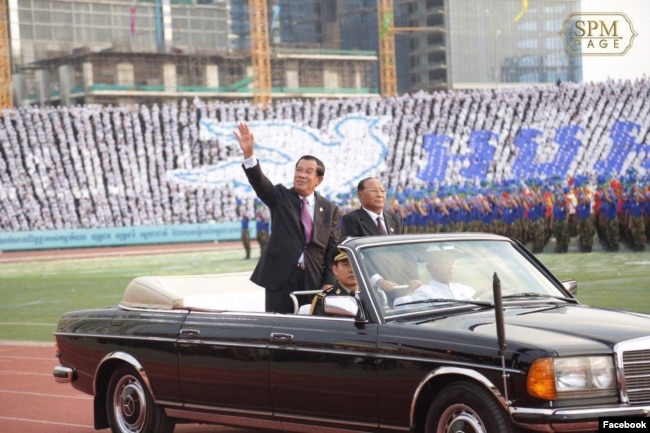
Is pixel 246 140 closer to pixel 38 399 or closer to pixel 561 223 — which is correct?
pixel 38 399

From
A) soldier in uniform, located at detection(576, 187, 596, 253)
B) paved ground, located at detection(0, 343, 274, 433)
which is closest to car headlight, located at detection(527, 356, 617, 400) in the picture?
paved ground, located at detection(0, 343, 274, 433)

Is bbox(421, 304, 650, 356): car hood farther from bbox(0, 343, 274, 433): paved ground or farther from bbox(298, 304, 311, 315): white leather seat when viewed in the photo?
bbox(0, 343, 274, 433): paved ground

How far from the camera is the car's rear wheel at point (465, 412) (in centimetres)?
618

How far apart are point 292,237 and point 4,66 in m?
88.5

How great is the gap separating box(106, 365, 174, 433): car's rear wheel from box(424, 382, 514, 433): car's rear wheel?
255 cm

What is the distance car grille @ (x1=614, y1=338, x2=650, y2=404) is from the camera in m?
6.18

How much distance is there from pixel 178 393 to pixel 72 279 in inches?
950

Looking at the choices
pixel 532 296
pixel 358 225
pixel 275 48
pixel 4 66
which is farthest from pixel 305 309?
pixel 275 48

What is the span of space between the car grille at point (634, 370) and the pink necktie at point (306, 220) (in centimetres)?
313

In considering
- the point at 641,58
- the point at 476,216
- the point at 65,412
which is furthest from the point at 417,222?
the point at 641,58

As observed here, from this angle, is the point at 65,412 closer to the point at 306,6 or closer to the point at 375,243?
the point at 375,243

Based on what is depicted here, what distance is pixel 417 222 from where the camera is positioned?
1578 inches

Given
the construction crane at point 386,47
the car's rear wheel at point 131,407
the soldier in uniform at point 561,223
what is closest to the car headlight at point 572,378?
the car's rear wheel at point 131,407

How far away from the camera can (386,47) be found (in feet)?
372
